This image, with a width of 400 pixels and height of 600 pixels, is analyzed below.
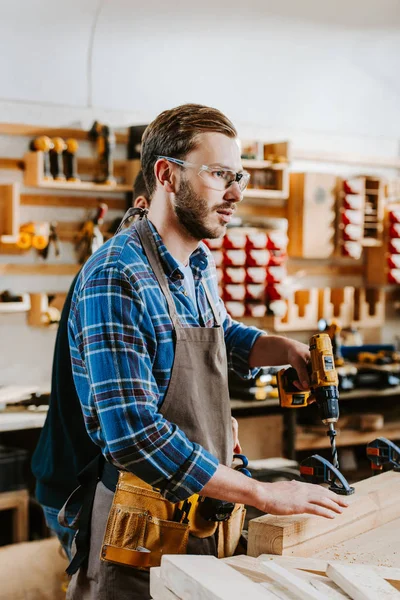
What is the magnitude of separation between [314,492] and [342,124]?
14.1 ft

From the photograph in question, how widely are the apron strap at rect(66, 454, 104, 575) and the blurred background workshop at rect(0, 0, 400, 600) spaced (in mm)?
1618

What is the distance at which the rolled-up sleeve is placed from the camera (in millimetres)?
1517

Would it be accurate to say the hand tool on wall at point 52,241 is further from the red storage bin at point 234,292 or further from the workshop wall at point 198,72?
the red storage bin at point 234,292

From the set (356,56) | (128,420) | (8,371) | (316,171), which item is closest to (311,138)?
(316,171)

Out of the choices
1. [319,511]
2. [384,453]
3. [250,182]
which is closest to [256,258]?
[250,182]

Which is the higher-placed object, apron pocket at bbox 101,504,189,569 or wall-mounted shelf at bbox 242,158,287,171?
wall-mounted shelf at bbox 242,158,287,171

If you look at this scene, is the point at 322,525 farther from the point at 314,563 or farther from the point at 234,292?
the point at 234,292

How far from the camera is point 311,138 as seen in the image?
5.34 metres

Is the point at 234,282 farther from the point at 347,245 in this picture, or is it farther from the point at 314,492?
the point at 314,492

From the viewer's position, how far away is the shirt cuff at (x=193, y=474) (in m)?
1.52

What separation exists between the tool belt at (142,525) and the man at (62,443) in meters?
0.24

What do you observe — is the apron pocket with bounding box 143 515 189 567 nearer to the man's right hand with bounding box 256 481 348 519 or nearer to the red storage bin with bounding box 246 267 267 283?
the man's right hand with bounding box 256 481 348 519

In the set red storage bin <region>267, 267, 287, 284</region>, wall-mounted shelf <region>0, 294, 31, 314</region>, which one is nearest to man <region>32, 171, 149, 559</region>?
wall-mounted shelf <region>0, 294, 31, 314</region>

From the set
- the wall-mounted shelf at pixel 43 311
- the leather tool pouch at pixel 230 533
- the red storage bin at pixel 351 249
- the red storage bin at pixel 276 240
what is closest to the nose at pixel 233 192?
the leather tool pouch at pixel 230 533
